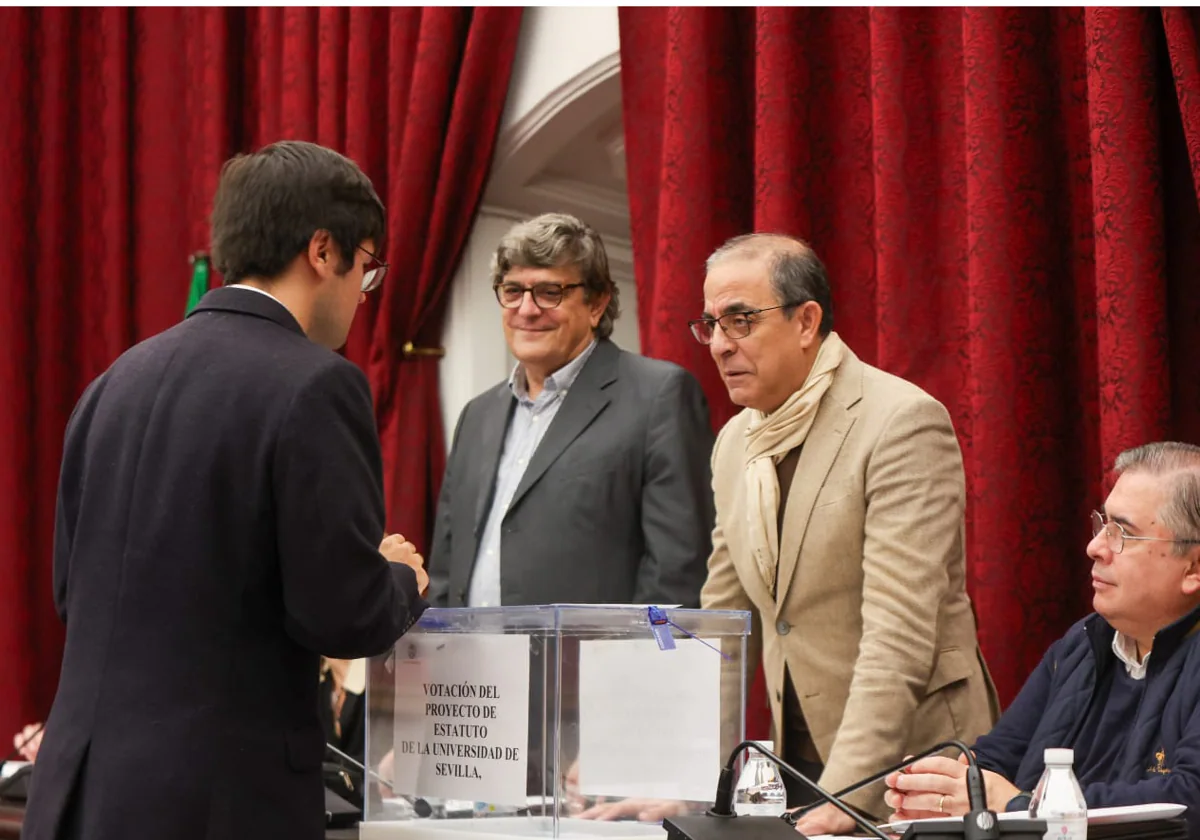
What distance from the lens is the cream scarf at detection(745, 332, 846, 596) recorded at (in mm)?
2727

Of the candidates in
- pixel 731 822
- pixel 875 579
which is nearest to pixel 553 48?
pixel 875 579

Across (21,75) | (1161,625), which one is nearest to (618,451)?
(1161,625)

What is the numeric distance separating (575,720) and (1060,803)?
0.59 metres

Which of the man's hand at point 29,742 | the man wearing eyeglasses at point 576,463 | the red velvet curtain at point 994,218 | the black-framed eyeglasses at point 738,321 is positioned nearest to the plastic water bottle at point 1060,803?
the black-framed eyeglasses at point 738,321

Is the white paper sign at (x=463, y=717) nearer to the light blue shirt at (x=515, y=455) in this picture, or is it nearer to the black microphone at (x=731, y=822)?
the black microphone at (x=731, y=822)

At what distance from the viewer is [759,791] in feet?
6.57

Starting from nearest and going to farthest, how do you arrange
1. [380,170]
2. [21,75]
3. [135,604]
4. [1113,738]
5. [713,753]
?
[135,604] < [713,753] < [1113,738] < [380,170] < [21,75]

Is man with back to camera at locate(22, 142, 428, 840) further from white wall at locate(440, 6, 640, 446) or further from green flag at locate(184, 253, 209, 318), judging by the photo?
green flag at locate(184, 253, 209, 318)

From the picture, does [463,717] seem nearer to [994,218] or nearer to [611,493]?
[611,493]

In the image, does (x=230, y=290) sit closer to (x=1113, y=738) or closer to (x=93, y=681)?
(x=93, y=681)

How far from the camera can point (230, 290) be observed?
1976mm

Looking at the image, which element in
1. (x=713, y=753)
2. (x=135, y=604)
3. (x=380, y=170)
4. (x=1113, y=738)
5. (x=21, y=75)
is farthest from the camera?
(x=21, y=75)

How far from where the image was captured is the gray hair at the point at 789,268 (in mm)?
2811

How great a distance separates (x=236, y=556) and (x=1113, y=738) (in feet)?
4.30
